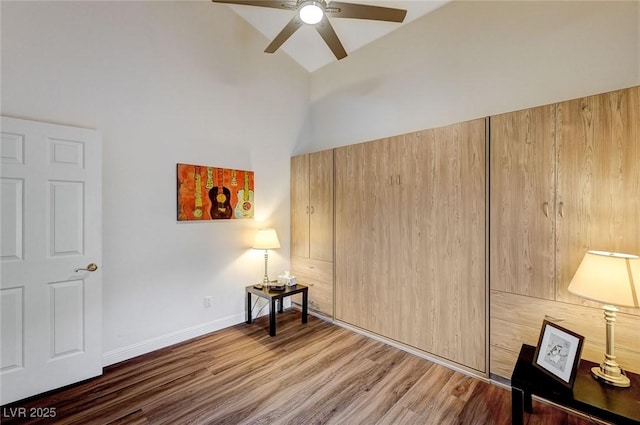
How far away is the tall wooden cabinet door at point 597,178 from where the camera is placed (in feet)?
5.67

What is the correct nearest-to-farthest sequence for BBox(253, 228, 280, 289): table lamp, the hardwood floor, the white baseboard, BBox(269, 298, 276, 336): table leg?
1. the hardwood floor
2. the white baseboard
3. BBox(269, 298, 276, 336): table leg
4. BBox(253, 228, 280, 289): table lamp

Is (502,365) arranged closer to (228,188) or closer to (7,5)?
(228,188)

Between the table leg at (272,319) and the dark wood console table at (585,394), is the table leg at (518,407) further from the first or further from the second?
the table leg at (272,319)

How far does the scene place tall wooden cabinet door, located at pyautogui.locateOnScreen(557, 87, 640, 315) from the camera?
68.1 inches

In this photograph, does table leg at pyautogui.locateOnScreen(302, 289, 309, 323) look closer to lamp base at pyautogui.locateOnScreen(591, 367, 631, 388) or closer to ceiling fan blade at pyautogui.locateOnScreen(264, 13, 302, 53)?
lamp base at pyautogui.locateOnScreen(591, 367, 631, 388)

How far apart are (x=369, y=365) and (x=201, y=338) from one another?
1.80m

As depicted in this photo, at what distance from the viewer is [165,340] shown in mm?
2895

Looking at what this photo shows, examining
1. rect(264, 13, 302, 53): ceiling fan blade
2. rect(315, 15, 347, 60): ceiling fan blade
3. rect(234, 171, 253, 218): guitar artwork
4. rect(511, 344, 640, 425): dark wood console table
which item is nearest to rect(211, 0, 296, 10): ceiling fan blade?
rect(264, 13, 302, 53): ceiling fan blade

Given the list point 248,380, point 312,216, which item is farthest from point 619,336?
point 312,216

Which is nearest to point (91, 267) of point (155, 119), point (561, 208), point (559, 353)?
point (155, 119)

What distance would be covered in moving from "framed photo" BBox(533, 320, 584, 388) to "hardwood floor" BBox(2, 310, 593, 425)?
0.52 meters

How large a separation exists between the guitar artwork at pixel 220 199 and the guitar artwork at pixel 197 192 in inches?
5.1

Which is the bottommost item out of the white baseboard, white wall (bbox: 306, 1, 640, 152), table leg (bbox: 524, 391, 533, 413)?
table leg (bbox: 524, 391, 533, 413)

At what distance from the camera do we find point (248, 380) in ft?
7.73
